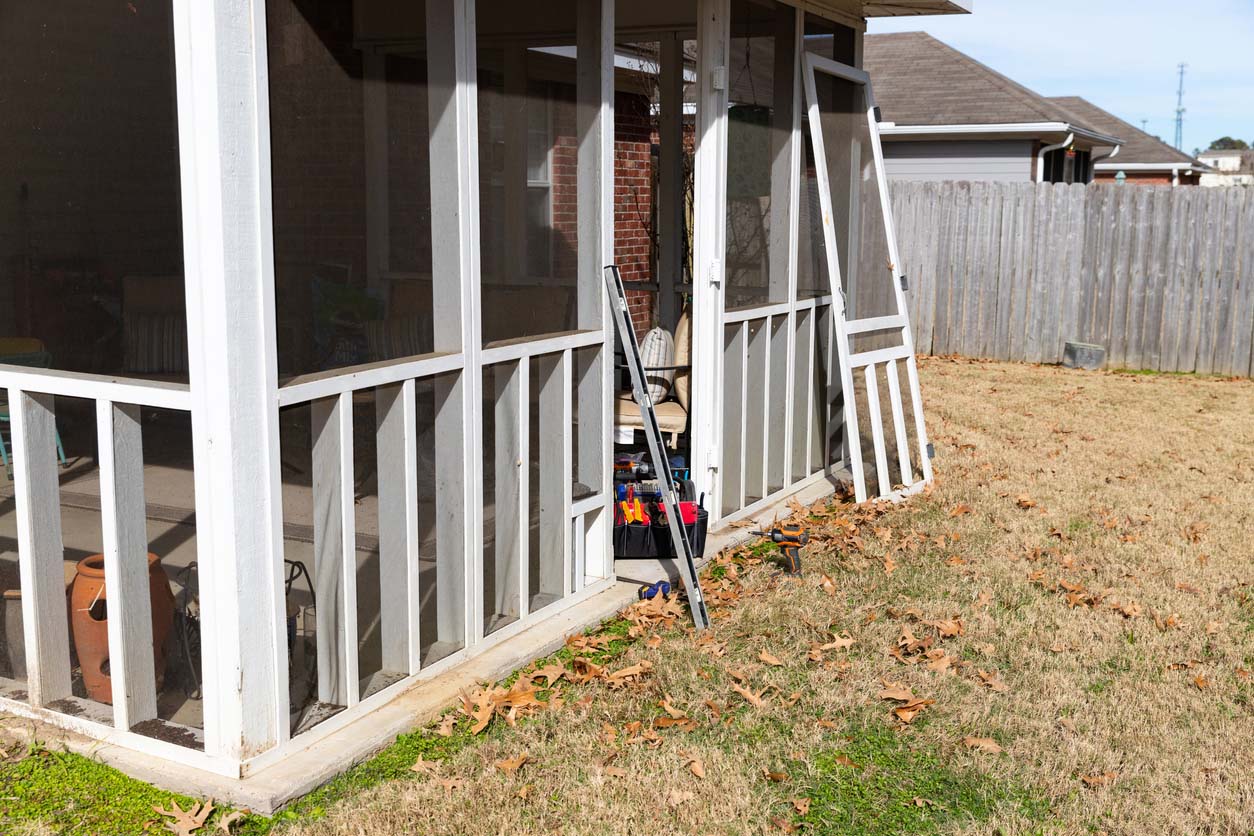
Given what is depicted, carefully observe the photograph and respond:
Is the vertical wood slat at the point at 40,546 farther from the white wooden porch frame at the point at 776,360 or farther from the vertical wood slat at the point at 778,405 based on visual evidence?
the vertical wood slat at the point at 778,405

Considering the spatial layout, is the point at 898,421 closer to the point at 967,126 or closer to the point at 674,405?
the point at 674,405

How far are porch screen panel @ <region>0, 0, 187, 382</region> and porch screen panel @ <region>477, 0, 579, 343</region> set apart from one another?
1259 millimetres

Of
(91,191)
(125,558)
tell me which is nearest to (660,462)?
(125,558)

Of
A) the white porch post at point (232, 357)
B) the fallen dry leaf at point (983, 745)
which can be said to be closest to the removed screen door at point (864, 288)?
the fallen dry leaf at point (983, 745)

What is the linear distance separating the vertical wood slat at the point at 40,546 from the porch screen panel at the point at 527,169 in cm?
149

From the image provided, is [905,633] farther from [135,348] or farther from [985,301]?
[985,301]

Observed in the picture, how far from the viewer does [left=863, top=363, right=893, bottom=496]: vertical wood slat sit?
725 cm

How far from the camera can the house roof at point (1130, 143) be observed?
2623 centimetres

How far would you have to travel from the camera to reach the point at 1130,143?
95.6ft

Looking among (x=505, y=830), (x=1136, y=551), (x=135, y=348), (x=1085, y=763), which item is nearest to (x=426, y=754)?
(x=505, y=830)

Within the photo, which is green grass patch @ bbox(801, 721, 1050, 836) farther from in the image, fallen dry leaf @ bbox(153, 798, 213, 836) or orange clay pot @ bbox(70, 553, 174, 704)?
orange clay pot @ bbox(70, 553, 174, 704)

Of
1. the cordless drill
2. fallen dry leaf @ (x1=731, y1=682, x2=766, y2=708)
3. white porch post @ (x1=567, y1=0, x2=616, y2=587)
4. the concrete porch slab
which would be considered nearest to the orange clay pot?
the concrete porch slab

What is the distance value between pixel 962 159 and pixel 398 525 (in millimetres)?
15547

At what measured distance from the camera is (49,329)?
3717 millimetres
